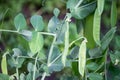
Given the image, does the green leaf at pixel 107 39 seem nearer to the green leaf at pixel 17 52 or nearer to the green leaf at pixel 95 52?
the green leaf at pixel 95 52

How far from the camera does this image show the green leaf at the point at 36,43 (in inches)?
22.4

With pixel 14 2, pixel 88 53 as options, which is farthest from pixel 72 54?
pixel 14 2

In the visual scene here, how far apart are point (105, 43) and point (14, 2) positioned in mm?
1908

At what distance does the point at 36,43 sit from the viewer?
22.5 inches

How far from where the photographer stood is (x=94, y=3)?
0.61 m

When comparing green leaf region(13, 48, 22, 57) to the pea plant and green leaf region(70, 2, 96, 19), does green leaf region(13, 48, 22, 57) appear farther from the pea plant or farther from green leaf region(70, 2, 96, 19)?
green leaf region(70, 2, 96, 19)


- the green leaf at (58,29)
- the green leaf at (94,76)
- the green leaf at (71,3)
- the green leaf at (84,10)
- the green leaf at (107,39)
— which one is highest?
the green leaf at (71,3)

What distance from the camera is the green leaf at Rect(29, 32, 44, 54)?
1.87 ft

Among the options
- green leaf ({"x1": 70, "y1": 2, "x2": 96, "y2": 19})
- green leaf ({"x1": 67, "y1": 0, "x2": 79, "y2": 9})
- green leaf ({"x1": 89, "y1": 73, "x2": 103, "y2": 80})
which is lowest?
green leaf ({"x1": 89, "y1": 73, "x2": 103, "y2": 80})

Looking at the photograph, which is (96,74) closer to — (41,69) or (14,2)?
(41,69)

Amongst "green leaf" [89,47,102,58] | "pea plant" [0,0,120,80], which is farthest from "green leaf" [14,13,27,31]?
"green leaf" [89,47,102,58]

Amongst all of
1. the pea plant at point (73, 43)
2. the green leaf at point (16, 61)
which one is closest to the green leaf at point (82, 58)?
the pea plant at point (73, 43)

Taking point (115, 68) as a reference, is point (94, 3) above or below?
above

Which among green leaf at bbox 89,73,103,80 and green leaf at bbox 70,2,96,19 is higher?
green leaf at bbox 70,2,96,19
